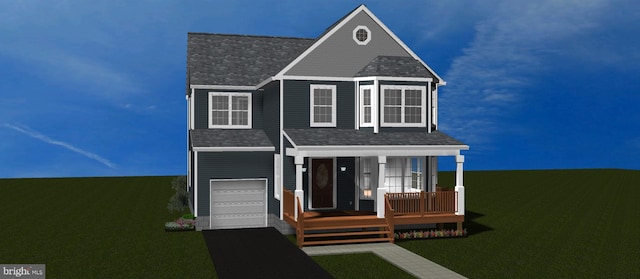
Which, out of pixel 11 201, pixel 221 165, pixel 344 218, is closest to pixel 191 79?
pixel 221 165

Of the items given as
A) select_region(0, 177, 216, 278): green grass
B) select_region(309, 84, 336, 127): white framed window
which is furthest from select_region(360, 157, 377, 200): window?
select_region(0, 177, 216, 278): green grass

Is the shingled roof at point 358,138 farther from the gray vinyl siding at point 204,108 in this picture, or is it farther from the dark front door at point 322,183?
the gray vinyl siding at point 204,108

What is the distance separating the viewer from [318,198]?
81.4 feet

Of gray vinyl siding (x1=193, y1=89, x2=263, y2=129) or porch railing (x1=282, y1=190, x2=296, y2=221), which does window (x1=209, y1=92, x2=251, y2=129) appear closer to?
gray vinyl siding (x1=193, y1=89, x2=263, y2=129)

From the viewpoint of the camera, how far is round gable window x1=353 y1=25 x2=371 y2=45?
24.8 m

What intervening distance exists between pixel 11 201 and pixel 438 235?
30.0 metres

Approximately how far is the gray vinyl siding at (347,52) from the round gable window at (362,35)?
0.45ft

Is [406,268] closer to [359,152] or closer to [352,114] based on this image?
[359,152]

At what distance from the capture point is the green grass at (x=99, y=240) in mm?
17003

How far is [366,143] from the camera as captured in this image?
22.3m

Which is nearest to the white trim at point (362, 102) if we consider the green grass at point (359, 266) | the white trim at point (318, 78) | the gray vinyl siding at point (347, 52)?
the white trim at point (318, 78)

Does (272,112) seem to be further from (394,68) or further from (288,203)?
(394,68)

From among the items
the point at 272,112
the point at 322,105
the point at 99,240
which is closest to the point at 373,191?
the point at 322,105

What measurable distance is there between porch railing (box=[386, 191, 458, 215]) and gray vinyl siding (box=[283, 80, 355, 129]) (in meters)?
3.99
